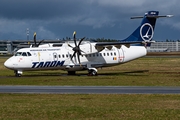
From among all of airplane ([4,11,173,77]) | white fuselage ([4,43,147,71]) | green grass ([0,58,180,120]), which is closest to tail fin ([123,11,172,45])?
airplane ([4,11,173,77])

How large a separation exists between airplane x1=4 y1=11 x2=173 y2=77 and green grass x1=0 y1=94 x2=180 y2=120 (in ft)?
56.4

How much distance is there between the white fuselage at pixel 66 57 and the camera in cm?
4053

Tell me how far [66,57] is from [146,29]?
39.3 ft

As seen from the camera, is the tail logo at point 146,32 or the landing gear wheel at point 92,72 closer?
the landing gear wheel at point 92,72

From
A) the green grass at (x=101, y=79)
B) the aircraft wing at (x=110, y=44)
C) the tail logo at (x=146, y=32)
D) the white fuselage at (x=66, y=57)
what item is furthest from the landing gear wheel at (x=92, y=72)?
the tail logo at (x=146, y=32)

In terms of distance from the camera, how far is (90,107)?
60.4 ft

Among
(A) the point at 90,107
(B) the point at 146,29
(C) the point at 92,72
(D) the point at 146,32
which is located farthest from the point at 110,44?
(A) the point at 90,107

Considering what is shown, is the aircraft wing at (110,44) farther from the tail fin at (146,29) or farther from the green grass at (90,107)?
the green grass at (90,107)

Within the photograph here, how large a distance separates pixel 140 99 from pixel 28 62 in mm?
21189

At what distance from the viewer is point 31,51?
136ft

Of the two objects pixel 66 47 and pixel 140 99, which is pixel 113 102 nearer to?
pixel 140 99

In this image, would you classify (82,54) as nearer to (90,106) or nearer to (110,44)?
(110,44)

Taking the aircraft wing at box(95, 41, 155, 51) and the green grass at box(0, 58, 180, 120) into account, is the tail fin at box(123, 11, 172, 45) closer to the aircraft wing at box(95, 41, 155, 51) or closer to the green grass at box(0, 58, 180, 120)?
the aircraft wing at box(95, 41, 155, 51)

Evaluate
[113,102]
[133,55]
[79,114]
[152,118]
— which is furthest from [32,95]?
[133,55]
